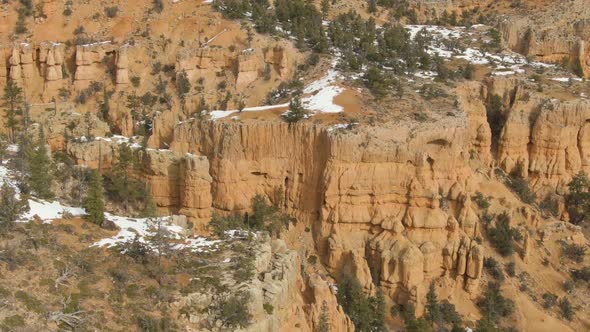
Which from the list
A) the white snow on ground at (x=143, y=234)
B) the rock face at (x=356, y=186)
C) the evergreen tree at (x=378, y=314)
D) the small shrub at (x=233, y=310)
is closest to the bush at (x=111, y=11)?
the rock face at (x=356, y=186)

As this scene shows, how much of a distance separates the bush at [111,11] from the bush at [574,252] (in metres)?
28.3

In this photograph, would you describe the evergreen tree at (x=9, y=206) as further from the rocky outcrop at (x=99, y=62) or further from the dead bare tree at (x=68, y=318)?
the rocky outcrop at (x=99, y=62)

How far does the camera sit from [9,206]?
24062mm

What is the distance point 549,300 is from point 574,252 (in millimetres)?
3653

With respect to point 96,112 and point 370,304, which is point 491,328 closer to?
point 370,304

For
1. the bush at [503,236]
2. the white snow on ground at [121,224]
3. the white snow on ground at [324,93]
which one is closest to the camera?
the white snow on ground at [121,224]

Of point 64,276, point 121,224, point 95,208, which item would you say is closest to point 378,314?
point 121,224

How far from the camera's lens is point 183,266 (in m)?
22.7

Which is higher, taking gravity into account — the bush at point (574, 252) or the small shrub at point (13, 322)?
the small shrub at point (13, 322)

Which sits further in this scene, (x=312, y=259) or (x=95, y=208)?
(x=312, y=259)

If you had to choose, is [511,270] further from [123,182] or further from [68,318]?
[68,318]

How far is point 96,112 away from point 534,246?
2379 cm

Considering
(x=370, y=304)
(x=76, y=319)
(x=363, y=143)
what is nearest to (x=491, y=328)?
(x=370, y=304)

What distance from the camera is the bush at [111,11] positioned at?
4384cm
